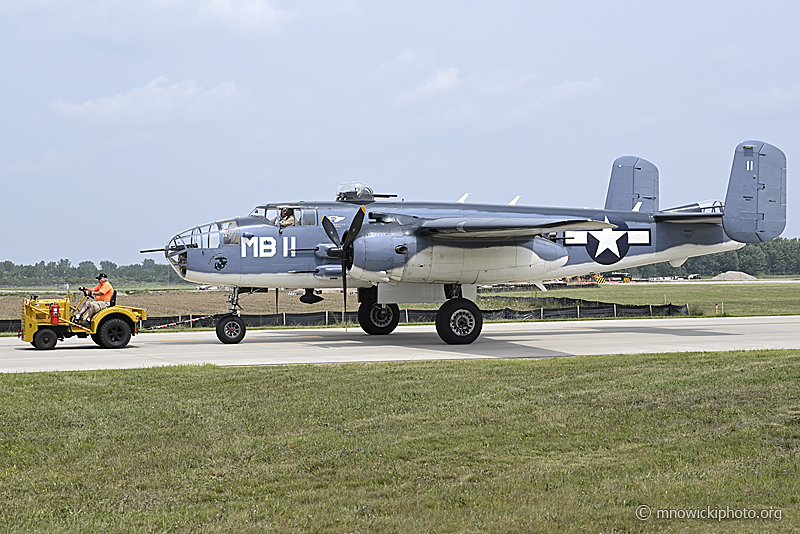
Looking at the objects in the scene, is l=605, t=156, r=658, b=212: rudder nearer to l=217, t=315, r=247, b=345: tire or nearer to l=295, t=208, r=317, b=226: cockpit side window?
l=295, t=208, r=317, b=226: cockpit side window

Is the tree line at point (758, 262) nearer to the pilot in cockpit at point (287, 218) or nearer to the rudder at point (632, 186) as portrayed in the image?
the rudder at point (632, 186)

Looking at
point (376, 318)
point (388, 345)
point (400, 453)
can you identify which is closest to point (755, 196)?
point (376, 318)

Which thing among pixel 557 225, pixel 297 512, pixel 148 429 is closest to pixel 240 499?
pixel 297 512

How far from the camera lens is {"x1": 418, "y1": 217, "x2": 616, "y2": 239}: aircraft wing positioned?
18.5 meters

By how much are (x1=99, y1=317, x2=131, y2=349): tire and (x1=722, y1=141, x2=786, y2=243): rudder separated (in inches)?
760

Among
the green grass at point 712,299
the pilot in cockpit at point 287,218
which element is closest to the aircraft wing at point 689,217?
the green grass at point 712,299

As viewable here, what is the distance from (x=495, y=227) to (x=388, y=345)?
15.3ft

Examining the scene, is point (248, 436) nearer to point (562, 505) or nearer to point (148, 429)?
point (148, 429)

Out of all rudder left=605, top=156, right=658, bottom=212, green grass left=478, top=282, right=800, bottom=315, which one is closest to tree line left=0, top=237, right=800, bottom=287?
green grass left=478, top=282, right=800, bottom=315

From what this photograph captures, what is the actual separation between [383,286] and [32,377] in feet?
34.9

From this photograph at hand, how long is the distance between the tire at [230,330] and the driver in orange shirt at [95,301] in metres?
3.20

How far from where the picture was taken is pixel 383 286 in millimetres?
22266

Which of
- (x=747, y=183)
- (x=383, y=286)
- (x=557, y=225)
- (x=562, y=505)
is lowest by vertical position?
(x=562, y=505)

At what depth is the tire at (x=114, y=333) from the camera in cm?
2041
